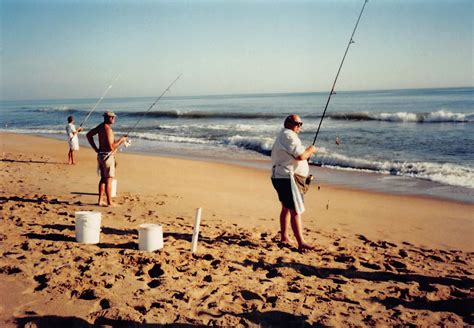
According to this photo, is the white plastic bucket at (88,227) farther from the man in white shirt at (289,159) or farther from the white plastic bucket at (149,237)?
the man in white shirt at (289,159)

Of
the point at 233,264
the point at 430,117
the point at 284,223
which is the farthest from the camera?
the point at 430,117

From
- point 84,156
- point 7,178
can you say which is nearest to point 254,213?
point 7,178

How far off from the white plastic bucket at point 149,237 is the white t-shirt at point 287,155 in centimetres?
148

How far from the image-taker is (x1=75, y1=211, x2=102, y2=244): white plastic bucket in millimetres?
4449

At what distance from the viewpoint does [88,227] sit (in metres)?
4.52

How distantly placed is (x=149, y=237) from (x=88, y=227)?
29.3 inches

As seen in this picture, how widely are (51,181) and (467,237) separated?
7.78 meters

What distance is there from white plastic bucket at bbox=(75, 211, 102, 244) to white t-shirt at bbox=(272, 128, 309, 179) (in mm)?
2108

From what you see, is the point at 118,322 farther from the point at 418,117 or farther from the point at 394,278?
the point at 418,117

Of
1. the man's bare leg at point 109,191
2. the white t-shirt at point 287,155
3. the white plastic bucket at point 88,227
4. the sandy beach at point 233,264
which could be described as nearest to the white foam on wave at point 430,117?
the sandy beach at point 233,264

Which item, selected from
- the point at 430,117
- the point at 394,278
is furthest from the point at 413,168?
the point at 430,117

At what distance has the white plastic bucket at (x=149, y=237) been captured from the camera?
4.37 metres

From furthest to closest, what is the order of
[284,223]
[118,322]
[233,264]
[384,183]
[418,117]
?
1. [418,117]
2. [384,183]
3. [284,223]
4. [233,264]
5. [118,322]

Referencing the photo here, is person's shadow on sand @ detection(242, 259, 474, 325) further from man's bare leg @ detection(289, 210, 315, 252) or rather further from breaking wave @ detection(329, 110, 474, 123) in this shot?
breaking wave @ detection(329, 110, 474, 123)
